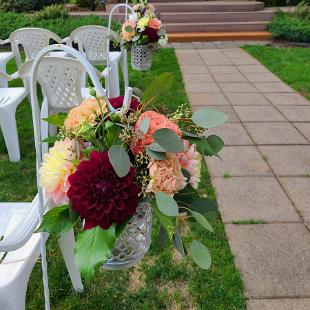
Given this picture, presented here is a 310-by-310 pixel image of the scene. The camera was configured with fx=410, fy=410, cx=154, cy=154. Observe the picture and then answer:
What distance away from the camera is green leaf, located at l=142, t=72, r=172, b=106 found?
3.79 feet

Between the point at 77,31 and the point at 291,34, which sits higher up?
the point at 77,31

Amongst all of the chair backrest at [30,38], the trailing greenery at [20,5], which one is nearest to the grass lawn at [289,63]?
the chair backrest at [30,38]

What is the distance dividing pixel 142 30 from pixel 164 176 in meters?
4.04

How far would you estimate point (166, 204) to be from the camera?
41.3 inches

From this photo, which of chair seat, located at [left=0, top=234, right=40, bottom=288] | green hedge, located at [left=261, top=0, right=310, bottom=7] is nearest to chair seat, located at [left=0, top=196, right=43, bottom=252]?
chair seat, located at [left=0, top=234, right=40, bottom=288]

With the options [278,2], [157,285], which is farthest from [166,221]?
[278,2]

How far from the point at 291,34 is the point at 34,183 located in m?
7.64

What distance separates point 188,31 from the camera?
10273mm

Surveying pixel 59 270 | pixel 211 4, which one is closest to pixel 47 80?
pixel 59 270

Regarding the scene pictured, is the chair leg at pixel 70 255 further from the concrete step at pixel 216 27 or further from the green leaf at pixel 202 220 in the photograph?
the concrete step at pixel 216 27

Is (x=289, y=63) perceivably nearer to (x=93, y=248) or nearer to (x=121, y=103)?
(x=121, y=103)

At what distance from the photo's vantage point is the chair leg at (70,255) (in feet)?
6.88

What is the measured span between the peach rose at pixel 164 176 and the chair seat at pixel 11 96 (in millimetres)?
2849

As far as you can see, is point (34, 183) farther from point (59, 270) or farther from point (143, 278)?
point (143, 278)
